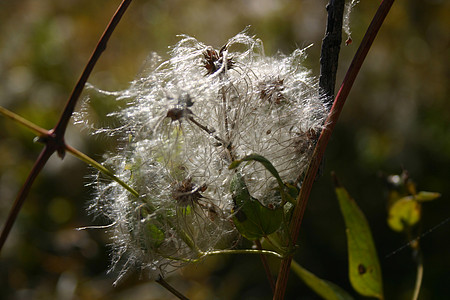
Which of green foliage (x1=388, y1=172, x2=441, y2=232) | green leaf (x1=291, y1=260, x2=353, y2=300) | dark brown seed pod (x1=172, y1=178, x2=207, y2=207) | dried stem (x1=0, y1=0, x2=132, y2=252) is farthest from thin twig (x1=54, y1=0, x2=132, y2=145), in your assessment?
green foliage (x1=388, y1=172, x2=441, y2=232)

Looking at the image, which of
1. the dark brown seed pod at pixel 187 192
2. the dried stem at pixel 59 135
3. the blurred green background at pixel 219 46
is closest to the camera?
the dried stem at pixel 59 135

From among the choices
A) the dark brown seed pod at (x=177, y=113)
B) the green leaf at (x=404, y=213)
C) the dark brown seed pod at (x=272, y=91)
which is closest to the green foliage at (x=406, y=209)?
the green leaf at (x=404, y=213)

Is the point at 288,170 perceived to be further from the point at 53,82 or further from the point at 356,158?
the point at 53,82

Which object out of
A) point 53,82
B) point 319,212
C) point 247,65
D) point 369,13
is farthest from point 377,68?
point 247,65

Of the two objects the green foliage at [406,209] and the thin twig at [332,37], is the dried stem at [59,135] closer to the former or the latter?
the thin twig at [332,37]

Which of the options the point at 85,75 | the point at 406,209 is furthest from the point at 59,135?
the point at 406,209

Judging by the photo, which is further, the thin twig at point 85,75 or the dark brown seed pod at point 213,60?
the dark brown seed pod at point 213,60
